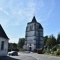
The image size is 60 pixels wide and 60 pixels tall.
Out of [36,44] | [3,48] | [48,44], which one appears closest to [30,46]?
[36,44]

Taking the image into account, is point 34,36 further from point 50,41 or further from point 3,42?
point 3,42

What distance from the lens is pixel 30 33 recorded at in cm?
10925

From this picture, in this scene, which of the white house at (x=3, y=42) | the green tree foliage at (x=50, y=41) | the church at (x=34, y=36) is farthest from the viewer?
the church at (x=34, y=36)

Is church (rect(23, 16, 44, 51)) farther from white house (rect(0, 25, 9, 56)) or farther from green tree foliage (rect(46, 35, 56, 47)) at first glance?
white house (rect(0, 25, 9, 56))

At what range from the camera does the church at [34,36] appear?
107 m

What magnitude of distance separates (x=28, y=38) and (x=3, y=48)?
73.6 m

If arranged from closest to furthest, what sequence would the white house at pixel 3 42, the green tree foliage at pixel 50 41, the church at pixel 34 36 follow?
the white house at pixel 3 42 < the green tree foliage at pixel 50 41 < the church at pixel 34 36

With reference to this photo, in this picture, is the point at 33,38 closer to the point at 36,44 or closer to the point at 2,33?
the point at 36,44

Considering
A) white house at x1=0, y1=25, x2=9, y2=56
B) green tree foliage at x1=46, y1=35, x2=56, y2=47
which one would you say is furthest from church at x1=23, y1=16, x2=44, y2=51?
white house at x1=0, y1=25, x2=9, y2=56

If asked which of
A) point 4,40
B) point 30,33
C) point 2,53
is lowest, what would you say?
point 2,53

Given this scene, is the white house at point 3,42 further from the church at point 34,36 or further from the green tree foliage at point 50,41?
the church at point 34,36

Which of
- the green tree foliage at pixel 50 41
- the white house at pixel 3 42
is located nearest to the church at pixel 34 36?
the green tree foliage at pixel 50 41

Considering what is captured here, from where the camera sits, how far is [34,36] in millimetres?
106188

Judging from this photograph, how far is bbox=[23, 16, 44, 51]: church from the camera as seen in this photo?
107 meters
